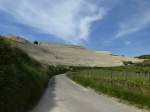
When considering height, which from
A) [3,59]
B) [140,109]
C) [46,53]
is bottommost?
[140,109]

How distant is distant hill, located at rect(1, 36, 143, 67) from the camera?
488 feet

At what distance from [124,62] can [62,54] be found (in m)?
26.2

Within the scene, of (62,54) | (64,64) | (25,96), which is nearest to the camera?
(25,96)

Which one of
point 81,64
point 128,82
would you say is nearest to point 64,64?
point 81,64

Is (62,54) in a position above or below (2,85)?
above

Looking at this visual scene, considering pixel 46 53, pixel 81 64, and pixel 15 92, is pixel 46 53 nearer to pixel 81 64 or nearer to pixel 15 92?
pixel 81 64

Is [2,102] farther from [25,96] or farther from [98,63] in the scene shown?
[98,63]

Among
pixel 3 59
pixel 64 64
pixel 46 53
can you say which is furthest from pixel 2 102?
pixel 46 53

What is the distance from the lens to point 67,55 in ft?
557

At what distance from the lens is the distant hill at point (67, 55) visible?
149 metres

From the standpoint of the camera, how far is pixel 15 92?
18188mm

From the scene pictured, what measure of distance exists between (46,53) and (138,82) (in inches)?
4936

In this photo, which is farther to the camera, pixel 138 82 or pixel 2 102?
pixel 138 82

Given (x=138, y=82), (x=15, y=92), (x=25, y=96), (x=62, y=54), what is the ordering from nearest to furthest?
(x=15, y=92) → (x=25, y=96) → (x=138, y=82) → (x=62, y=54)
